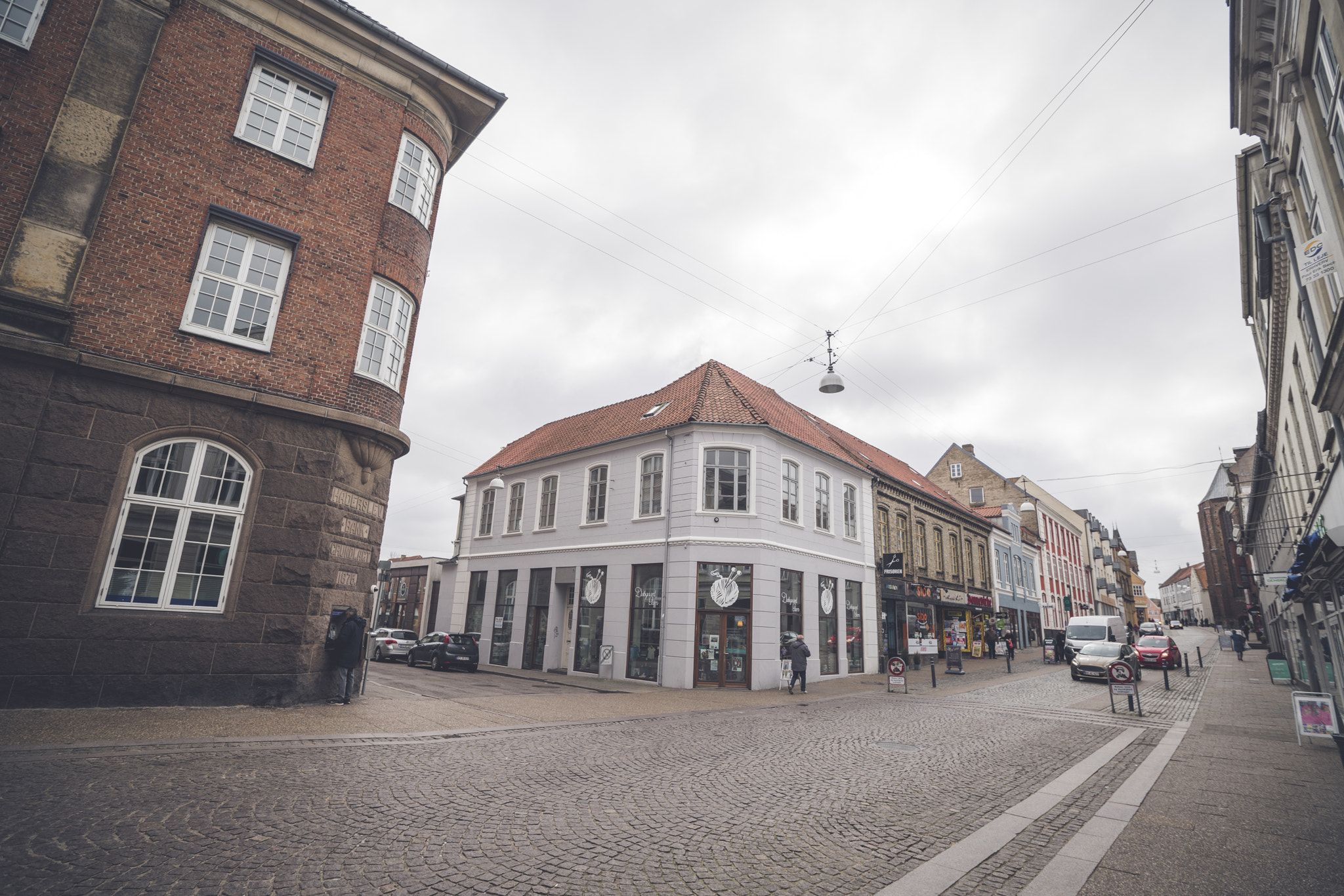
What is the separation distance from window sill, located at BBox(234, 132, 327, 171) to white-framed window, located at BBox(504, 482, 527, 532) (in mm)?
16252

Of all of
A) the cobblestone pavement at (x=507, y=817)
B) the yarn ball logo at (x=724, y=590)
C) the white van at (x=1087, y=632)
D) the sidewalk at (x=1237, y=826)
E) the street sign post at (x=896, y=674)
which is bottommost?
the cobblestone pavement at (x=507, y=817)

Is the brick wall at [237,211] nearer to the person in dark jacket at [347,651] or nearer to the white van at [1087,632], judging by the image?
the person in dark jacket at [347,651]

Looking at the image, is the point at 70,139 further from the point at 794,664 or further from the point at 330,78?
the point at 794,664

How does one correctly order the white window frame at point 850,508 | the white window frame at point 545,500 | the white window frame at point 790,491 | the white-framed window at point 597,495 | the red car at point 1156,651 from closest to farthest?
the white window frame at point 790,491 → the white-framed window at point 597,495 → the white window frame at point 850,508 → the white window frame at point 545,500 → the red car at point 1156,651

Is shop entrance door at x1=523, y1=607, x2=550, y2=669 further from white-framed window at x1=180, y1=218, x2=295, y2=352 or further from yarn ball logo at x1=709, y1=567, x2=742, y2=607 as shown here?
white-framed window at x1=180, y1=218, x2=295, y2=352

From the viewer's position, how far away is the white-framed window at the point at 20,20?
31.7ft

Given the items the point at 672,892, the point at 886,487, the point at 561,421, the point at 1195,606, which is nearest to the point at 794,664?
the point at 886,487

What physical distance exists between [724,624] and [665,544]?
3057 mm

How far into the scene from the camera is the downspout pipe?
19188mm

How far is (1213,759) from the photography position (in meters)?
9.38

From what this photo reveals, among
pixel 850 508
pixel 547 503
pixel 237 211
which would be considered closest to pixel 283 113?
pixel 237 211

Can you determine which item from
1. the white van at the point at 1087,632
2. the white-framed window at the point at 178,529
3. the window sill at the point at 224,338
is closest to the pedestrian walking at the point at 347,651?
the white-framed window at the point at 178,529

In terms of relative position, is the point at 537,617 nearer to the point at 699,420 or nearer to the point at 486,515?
the point at 486,515

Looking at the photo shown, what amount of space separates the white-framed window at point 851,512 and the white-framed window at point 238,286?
19640 millimetres
